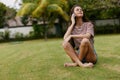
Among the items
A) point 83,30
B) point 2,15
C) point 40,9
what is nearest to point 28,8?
point 40,9

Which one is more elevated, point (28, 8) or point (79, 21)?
point (79, 21)

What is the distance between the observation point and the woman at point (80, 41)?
6562 millimetres

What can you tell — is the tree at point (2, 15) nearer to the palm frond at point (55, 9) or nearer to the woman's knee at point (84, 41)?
the palm frond at point (55, 9)

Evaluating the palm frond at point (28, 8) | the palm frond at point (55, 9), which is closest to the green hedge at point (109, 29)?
the palm frond at point (55, 9)

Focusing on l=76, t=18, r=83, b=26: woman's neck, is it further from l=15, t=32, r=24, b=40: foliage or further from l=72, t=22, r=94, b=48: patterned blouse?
l=15, t=32, r=24, b=40: foliage

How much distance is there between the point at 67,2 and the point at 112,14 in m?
4.09

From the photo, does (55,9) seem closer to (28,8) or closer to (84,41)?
(28,8)

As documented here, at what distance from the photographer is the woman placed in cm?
656

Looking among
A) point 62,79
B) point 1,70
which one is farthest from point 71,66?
point 1,70

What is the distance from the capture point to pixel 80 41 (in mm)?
6809

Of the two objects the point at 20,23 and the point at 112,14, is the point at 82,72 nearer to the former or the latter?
the point at 112,14

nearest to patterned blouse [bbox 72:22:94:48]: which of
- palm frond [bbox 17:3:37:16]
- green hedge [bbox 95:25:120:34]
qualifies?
palm frond [bbox 17:3:37:16]

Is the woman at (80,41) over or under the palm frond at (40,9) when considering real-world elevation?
over

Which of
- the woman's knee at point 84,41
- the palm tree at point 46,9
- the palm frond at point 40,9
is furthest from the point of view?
the palm tree at point 46,9
